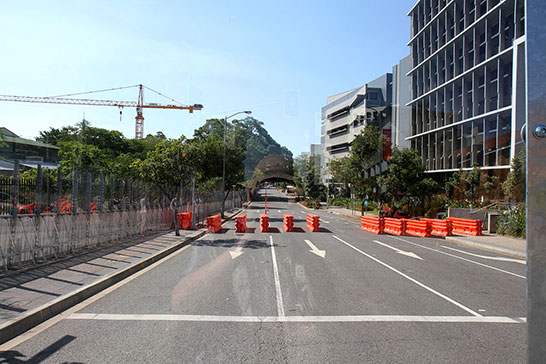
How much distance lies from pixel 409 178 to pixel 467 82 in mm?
9603

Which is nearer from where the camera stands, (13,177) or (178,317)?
(178,317)

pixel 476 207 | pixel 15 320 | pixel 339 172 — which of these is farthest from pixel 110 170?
pixel 15 320

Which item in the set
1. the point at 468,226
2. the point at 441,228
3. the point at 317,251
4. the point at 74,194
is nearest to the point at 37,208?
the point at 74,194

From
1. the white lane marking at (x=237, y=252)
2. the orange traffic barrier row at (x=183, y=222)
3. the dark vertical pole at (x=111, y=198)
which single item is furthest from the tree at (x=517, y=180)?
the dark vertical pole at (x=111, y=198)

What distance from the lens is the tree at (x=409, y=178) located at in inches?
1414

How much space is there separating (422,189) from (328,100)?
61839mm

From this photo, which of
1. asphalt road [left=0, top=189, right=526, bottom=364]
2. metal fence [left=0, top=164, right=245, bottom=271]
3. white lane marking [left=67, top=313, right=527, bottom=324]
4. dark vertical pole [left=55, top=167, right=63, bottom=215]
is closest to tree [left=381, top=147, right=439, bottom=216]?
metal fence [left=0, top=164, right=245, bottom=271]

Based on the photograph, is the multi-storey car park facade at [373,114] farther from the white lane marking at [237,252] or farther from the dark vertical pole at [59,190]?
the dark vertical pole at [59,190]

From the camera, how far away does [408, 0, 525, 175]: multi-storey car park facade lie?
28594 millimetres

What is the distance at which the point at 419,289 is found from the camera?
8.83 meters

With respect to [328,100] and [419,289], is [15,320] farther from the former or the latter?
[328,100]

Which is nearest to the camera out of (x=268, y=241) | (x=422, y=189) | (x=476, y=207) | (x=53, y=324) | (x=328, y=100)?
(x=53, y=324)

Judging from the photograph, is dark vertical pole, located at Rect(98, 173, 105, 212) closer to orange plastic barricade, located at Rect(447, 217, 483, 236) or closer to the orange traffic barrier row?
the orange traffic barrier row

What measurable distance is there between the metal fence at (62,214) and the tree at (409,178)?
24.1m
